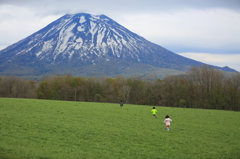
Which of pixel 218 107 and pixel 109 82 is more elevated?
pixel 109 82

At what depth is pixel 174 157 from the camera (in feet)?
40.0

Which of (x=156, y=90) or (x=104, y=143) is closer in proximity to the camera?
(x=104, y=143)

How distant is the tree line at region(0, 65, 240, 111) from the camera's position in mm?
67637

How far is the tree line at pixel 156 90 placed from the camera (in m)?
67.6

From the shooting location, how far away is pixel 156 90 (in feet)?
251

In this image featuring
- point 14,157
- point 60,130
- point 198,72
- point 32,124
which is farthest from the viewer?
point 198,72

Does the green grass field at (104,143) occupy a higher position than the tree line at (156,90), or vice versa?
the tree line at (156,90)

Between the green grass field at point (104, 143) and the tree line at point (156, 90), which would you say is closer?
the green grass field at point (104, 143)

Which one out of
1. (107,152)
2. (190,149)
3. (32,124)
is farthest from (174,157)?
(32,124)

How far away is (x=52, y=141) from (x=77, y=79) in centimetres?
7439

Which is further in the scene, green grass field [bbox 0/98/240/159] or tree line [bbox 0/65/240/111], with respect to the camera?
tree line [bbox 0/65/240/111]

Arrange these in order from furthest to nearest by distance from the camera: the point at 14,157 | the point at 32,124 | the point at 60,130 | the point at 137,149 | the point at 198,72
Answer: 1. the point at 198,72
2. the point at 32,124
3. the point at 60,130
4. the point at 137,149
5. the point at 14,157

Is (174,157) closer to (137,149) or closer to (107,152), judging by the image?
(137,149)

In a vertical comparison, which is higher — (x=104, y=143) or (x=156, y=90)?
(x=156, y=90)
